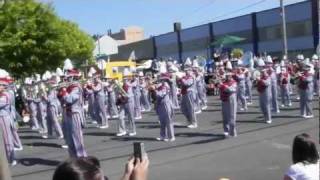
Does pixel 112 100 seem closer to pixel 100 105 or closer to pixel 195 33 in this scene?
pixel 100 105

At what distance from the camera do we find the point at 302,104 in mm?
19531

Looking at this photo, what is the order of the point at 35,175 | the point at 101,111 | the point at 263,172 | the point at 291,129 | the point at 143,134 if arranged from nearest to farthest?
the point at 263,172 → the point at 35,175 → the point at 291,129 → the point at 143,134 → the point at 101,111

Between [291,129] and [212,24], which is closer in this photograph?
[291,129]

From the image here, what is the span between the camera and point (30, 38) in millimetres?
27250

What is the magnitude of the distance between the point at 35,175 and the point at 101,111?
8.75 m

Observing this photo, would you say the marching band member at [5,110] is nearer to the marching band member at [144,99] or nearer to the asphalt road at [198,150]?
the asphalt road at [198,150]

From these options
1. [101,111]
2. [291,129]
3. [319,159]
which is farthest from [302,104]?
[319,159]

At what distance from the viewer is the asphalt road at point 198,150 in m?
11.5

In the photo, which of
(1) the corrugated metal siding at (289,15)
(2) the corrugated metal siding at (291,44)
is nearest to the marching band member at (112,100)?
(2) the corrugated metal siding at (291,44)

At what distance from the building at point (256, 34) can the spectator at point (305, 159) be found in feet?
119

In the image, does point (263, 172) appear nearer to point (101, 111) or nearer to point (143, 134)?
point (143, 134)

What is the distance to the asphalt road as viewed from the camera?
37.7 feet

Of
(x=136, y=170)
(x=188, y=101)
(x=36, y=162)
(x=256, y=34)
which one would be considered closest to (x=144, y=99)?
(x=188, y=101)

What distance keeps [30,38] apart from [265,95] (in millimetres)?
11995
